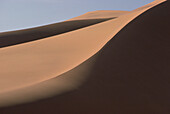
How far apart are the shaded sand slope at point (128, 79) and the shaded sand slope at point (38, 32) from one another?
11209 mm

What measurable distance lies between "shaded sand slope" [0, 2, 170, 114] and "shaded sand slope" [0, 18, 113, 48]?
11209 mm

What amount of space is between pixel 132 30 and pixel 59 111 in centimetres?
440

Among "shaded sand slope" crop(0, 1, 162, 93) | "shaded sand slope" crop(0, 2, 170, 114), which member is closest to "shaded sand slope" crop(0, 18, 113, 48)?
"shaded sand slope" crop(0, 1, 162, 93)

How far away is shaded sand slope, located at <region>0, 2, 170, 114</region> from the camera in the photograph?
5500mm

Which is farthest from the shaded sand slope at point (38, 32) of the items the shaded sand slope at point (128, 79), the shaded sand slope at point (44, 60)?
the shaded sand slope at point (128, 79)

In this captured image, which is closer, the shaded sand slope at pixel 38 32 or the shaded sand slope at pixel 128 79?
the shaded sand slope at pixel 128 79

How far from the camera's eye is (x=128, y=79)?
6.62 m

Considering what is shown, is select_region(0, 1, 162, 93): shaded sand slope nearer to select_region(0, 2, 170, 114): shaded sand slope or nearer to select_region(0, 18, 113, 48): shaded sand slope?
select_region(0, 2, 170, 114): shaded sand slope

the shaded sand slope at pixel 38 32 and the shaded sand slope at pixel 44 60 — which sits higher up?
the shaded sand slope at pixel 44 60

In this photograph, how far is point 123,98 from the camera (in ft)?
19.7

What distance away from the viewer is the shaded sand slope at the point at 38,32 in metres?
18.3

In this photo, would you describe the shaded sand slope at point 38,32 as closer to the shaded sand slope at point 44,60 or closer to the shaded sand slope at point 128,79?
the shaded sand slope at point 44,60

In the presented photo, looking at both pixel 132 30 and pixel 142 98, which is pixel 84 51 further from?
pixel 142 98

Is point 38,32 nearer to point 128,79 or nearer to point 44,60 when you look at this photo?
point 44,60
